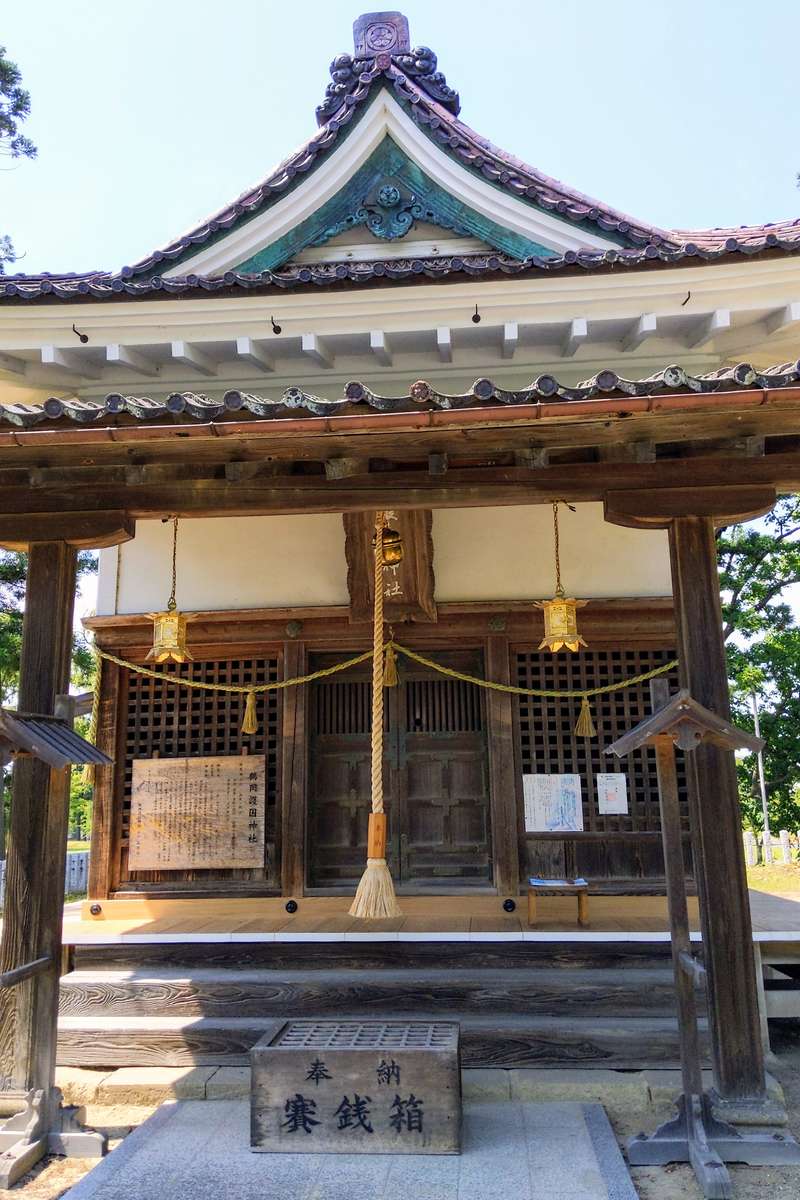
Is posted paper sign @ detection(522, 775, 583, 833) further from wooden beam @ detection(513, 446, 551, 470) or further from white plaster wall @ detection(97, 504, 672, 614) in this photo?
wooden beam @ detection(513, 446, 551, 470)

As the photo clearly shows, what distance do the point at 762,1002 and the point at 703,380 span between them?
14.1 ft

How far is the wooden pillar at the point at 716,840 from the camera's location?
14.9 feet

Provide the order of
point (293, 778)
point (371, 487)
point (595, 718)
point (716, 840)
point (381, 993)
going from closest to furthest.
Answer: point (716, 840)
point (371, 487)
point (381, 993)
point (293, 778)
point (595, 718)

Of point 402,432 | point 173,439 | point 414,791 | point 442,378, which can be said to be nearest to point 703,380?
point 402,432

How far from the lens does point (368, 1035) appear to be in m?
4.76

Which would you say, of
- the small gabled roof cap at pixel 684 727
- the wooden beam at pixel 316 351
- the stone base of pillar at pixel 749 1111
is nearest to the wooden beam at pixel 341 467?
the small gabled roof cap at pixel 684 727

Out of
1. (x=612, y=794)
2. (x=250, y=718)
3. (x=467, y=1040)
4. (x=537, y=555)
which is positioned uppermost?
(x=537, y=555)

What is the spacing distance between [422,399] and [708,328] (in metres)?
4.05

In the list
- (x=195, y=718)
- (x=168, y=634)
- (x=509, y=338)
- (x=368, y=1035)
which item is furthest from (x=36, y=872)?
(x=509, y=338)

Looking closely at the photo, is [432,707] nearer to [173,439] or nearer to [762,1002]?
[762,1002]

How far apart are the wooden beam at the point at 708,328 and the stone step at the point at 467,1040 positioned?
5494mm

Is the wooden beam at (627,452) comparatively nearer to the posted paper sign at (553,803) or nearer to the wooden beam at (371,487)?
the wooden beam at (371,487)

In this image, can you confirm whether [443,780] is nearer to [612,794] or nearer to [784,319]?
[612,794]

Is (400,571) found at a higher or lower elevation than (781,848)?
higher
